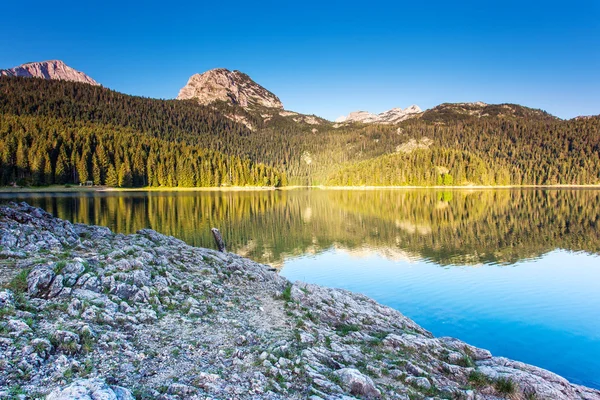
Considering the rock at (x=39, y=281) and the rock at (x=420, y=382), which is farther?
the rock at (x=39, y=281)

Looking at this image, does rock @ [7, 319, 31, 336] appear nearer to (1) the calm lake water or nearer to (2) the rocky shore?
(2) the rocky shore

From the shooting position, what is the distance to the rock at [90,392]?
6320mm

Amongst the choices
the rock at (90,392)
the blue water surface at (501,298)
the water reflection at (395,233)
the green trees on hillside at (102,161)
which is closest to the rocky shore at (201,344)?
the rock at (90,392)

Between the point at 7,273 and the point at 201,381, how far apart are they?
32.6 feet

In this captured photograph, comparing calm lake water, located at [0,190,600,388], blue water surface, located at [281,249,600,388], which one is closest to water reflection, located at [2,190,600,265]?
calm lake water, located at [0,190,600,388]

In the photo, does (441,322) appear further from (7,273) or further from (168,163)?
(168,163)

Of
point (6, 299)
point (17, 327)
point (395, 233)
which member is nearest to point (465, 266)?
point (395, 233)

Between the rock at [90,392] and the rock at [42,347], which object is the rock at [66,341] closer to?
the rock at [42,347]

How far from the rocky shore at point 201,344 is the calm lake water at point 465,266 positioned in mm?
4691

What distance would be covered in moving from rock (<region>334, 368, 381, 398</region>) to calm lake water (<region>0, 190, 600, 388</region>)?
962 cm

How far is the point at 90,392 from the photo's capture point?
656cm

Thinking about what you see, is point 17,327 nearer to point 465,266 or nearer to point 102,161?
point 465,266

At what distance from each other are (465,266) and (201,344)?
85.0 feet

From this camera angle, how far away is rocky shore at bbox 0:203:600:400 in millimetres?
8062
